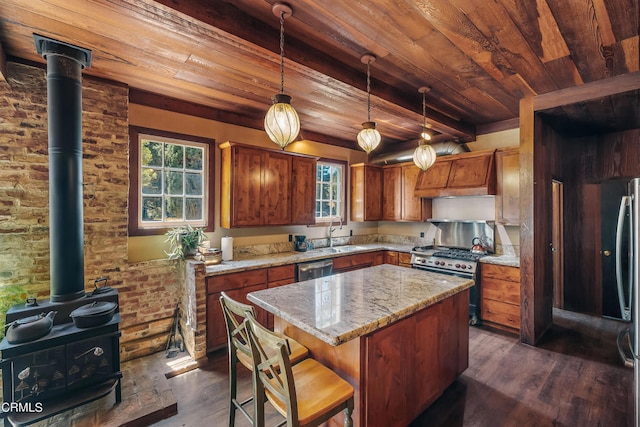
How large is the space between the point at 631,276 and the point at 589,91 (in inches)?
73.1

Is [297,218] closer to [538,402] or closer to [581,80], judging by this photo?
[538,402]

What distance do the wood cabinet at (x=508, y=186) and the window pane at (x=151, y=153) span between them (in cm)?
436

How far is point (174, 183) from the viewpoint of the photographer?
3.40 meters

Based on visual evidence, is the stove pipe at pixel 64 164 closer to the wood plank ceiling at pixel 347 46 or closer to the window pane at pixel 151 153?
the wood plank ceiling at pixel 347 46

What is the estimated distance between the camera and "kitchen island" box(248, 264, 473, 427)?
5.22 ft

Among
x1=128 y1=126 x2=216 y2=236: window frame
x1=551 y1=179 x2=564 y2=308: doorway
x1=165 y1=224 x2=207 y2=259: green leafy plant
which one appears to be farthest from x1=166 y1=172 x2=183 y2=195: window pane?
x1=551 y1=179 x2=564 y2=308: doorway

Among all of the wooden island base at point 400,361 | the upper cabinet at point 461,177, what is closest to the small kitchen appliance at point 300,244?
the upper cabinet at point 461,177

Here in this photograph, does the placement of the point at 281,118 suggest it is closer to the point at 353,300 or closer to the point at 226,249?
the point at 353,300

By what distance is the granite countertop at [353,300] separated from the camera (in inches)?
59.4

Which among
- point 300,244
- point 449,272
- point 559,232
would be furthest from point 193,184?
point 559,232

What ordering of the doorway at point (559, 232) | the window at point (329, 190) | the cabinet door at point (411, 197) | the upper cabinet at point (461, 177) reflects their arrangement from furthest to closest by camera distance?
the window at point (329, 190), the cabinet door at point (411, 197), the doorway at point (559, 232), the upper cabinet at point (461, 177)

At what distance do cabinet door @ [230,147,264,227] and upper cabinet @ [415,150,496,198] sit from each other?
2569mm

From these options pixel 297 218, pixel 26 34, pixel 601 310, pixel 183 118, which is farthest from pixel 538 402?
pixel 26 34

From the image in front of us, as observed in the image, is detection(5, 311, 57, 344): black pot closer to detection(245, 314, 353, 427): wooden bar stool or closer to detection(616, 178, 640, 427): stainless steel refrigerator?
detection(245, 314, 353, 427): wooden bar stool
